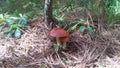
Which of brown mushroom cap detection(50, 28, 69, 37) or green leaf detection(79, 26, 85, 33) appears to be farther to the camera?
green leaf detection(79, 26, 85, 33)

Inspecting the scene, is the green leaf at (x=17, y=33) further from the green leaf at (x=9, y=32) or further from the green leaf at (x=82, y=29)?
the green leaf at (x=82, y=29)

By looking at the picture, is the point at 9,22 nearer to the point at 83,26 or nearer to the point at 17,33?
the point at 17,33

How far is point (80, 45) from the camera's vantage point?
98.3 inches

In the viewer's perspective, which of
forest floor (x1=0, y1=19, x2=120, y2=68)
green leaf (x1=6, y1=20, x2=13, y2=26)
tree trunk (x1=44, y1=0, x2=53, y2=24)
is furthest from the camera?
green leaf (x1=6, y1=20, x2=13, y2=26)

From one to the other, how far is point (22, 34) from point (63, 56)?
0.53m

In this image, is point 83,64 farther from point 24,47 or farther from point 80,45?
point 24,47

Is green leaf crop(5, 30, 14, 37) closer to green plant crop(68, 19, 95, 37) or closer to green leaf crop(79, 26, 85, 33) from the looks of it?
green plant crop(68, 19, 95, 37)

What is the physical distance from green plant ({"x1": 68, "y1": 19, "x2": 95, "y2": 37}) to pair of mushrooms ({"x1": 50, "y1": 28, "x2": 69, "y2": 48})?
20cm

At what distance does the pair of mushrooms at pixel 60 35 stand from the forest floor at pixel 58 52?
0.22 ft

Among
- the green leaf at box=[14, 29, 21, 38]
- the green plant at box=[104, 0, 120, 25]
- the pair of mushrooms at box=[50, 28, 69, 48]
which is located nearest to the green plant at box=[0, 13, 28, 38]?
the green leaf at box=[14, 29, 21, 38]

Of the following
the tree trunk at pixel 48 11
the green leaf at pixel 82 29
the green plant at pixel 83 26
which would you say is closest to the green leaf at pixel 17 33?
the tree trunk at pixel 48 11

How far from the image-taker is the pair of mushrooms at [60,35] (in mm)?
2360

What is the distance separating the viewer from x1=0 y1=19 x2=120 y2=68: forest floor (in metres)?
2.28

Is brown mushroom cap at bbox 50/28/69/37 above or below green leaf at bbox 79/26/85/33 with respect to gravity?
above
